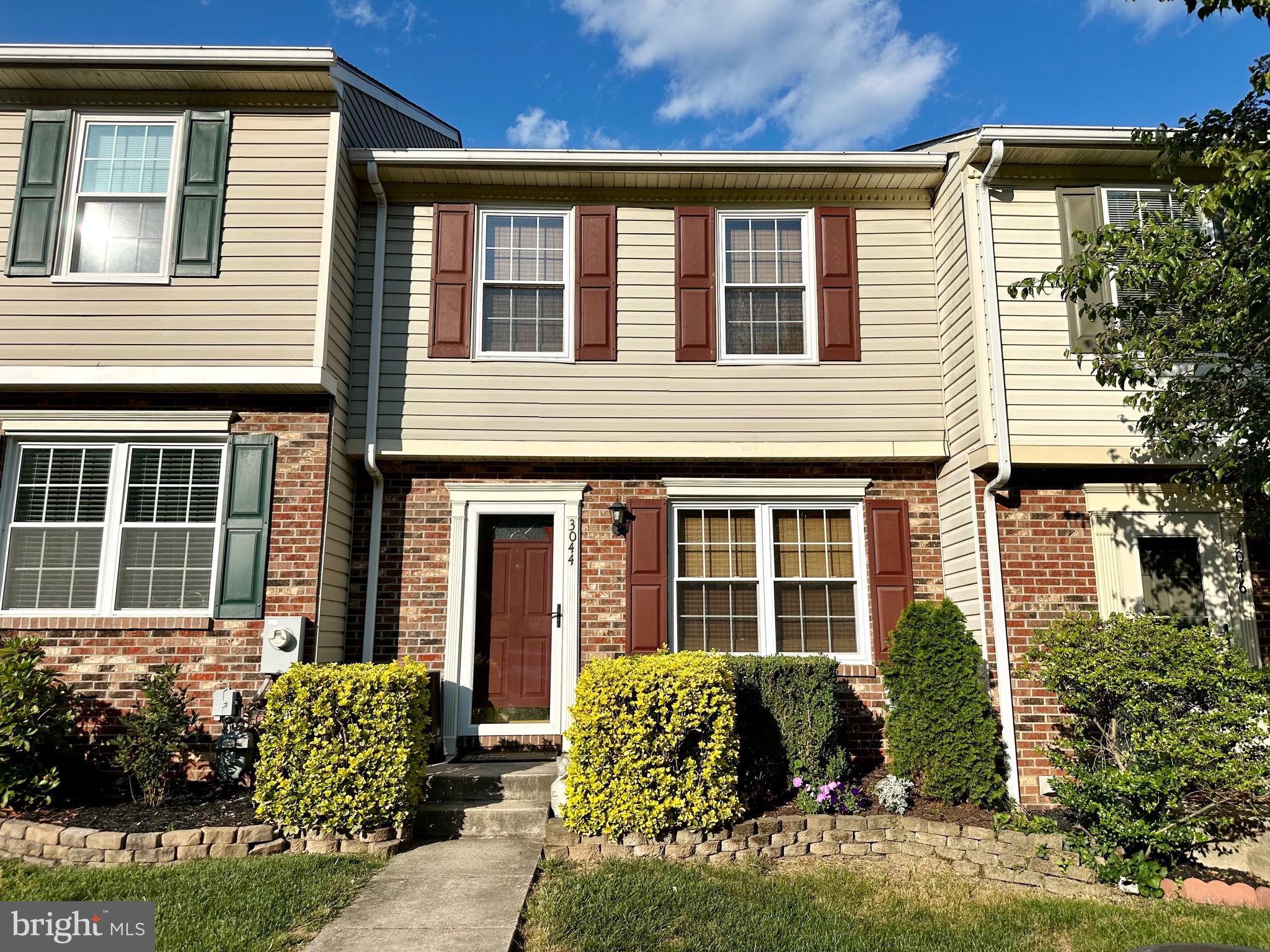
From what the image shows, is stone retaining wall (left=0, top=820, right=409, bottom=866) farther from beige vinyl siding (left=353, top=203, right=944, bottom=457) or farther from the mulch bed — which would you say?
beige vinyl siding (left=353, top=203, right=944, bottom=457)

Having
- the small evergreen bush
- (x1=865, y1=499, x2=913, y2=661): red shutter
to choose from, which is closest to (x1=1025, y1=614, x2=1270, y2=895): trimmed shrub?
(x1=865, y1=499, x2=913, y2=661): red shutter

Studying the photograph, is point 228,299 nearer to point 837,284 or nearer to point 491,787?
point 491,787

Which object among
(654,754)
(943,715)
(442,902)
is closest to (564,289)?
(654,754)

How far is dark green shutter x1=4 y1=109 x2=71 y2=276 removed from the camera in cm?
703

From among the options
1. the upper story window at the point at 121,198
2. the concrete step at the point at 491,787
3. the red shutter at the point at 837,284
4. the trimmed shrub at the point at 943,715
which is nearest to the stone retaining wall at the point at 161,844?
the concrete step at the point at 491,787

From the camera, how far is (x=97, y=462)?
6898 millimetres

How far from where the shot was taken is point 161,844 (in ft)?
17.2

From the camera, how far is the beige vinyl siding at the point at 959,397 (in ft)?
23.0

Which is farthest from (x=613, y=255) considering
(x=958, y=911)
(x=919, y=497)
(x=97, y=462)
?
(x=958, y=911)

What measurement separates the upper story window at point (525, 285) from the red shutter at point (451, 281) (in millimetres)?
122

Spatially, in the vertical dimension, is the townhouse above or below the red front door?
above

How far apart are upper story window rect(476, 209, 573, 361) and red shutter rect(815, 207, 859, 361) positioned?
7.88 feet

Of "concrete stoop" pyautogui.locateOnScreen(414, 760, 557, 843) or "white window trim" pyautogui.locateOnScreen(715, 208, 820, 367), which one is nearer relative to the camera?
"concrete stoop" pyautogui.locateOnScreen(414, 760, 557, 843)

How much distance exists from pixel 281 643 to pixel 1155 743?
20.3 feet
